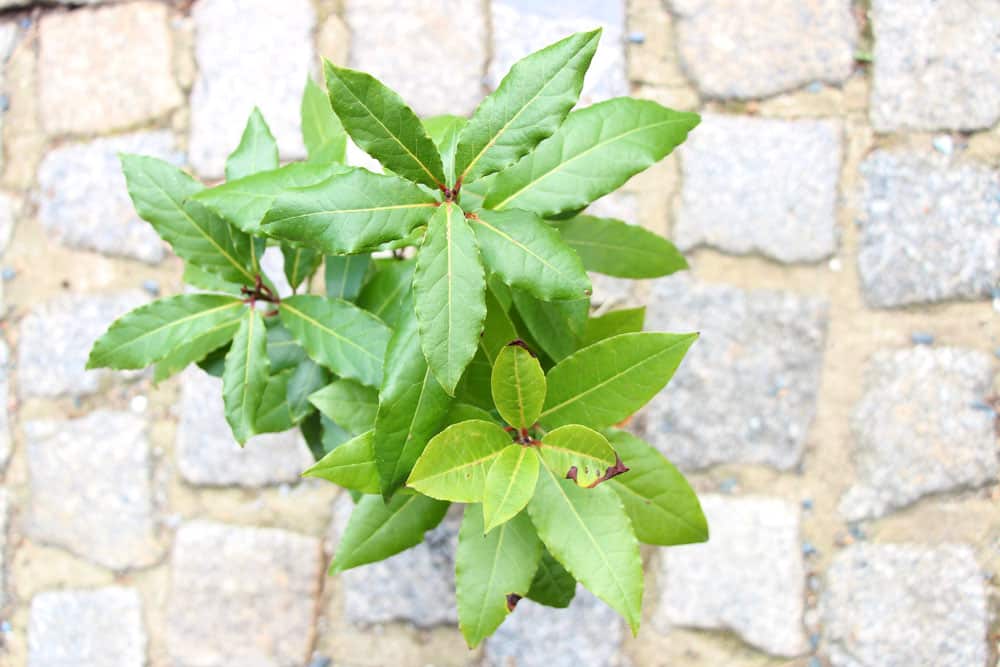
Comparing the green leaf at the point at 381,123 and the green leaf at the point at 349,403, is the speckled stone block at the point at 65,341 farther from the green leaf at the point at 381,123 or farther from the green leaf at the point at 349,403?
the green leaf at the point at 381,123

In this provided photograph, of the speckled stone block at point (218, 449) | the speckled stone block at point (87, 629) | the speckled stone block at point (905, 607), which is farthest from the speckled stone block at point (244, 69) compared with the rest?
the speckled stone block at point (905, 607)

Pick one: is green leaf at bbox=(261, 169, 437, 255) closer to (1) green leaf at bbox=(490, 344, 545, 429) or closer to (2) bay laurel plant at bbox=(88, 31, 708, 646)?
(2) bay laurel plant at bbox=(88, 31, 708, 646)

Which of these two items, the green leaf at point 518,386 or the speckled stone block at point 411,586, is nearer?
the green leaf at point 518,386

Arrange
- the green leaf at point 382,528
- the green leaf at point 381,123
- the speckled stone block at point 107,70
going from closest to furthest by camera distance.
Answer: the green leaf at point 381,123 → the green leaf at point 382,528 → the speckled stone block at point 107,70

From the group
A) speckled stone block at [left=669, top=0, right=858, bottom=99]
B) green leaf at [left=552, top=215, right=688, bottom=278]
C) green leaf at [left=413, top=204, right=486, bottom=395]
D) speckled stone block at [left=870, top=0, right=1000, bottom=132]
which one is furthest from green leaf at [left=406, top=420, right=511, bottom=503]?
speckled stone block at [left=870, top=0, right=1000, bottom=132]

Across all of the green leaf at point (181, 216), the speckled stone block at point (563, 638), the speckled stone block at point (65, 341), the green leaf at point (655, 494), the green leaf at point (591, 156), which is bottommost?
the speckled stone block at point (563, 638)

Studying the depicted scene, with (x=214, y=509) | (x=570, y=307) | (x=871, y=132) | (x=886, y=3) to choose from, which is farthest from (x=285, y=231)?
(x=886, y=3)

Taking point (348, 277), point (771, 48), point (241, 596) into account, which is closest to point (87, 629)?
point (241, 596)
